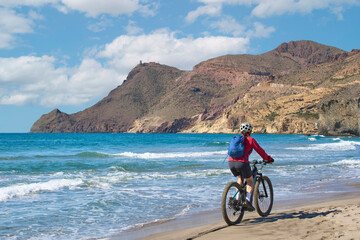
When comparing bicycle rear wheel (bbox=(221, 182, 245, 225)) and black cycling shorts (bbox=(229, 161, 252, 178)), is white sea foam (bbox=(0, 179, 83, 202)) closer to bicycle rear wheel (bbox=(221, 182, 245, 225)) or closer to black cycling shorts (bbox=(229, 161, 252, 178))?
bicycle rear wheel (bbox=(221, 182, 245, 225))

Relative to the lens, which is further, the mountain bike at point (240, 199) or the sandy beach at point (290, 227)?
the mountain bike at point (240, 199)

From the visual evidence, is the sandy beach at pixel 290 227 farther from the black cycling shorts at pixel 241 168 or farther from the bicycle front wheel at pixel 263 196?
the black cycling shorts at pixel 241 168

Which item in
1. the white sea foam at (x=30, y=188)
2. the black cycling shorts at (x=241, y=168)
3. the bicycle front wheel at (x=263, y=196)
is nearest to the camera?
the black cycling shorts at (x=241, y=168)

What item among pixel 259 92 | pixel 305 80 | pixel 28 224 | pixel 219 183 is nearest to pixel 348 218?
pixel 28 224

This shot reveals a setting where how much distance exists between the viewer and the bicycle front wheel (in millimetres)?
6846

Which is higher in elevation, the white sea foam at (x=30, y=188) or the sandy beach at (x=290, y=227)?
the white sea foam at (x=30, y=188)

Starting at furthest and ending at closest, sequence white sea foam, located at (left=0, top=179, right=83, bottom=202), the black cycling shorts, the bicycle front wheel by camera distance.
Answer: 1. white sea foam, located at (left=0, top=179, right=83, bottom=202)
2. the bicycle front wheel
3. the black cycling shorts

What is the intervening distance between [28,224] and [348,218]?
635cm

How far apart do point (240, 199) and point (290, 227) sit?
108 centimetres

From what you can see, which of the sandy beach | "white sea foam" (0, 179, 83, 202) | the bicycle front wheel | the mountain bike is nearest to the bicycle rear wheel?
the mountain bike

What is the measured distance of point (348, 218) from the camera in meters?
6.07

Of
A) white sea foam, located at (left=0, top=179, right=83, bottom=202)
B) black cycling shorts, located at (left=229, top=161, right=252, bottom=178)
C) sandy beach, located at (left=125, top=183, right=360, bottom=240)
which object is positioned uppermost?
black cycling shorts, located at (left=229, top=161, right=252, bottom=178)

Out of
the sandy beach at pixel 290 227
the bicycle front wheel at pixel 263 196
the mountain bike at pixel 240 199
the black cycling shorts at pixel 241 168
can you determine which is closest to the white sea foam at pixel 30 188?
the sandy beach at pixel 290 227

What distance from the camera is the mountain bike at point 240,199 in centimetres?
635
